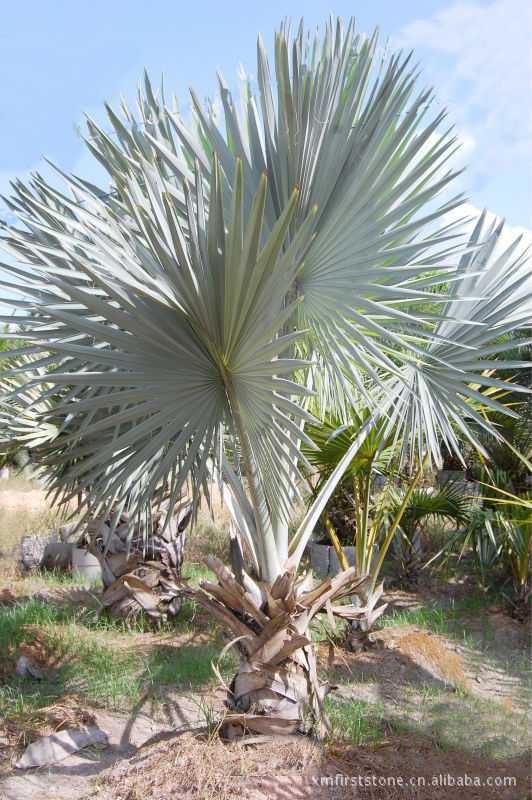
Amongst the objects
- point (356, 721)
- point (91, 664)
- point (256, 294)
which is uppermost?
point (256, 294)

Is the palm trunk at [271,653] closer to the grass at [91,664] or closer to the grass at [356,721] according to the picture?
the grass at [356,721]

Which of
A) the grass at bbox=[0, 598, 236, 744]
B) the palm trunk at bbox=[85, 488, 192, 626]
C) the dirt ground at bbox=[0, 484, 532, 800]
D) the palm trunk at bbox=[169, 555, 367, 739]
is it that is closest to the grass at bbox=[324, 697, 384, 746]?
the dirt ground at bbox=[0, 484, 532, 800]

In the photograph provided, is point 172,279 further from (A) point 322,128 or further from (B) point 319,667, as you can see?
(B) point 319,667

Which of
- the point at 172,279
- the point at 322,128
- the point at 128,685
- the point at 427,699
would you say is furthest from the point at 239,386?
the point at 427,699

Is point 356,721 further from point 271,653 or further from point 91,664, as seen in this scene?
point 91,664

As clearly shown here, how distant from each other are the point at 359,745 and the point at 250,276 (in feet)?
8.01

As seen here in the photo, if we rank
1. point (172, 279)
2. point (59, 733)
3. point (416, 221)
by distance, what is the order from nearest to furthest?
point (172, 279)
point (416, 221)
point (59, 733)

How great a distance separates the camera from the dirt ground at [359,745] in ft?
8.50

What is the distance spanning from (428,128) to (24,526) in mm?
8567

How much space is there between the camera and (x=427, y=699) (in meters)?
4.07

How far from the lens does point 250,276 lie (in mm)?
1950

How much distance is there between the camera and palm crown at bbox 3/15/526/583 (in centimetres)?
199

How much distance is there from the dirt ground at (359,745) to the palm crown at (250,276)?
861 millimetres

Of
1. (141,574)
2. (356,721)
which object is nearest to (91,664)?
(141,574)
